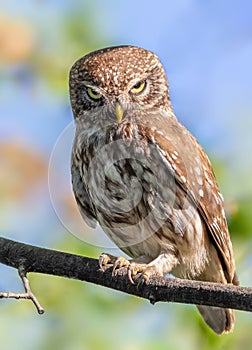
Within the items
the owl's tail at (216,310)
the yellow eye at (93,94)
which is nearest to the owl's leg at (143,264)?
the owl's tail at (216,310)

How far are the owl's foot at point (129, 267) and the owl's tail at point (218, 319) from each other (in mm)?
388

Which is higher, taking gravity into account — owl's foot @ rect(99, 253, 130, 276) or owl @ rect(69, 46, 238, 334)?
owl @ rect(69, 46, 238, 334)

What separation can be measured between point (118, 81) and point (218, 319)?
4.05 feet

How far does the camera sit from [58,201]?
394cm

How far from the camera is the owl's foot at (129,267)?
132 inches

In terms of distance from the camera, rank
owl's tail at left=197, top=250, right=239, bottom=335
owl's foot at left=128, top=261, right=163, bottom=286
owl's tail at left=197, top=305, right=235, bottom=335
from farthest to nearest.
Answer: owl's tail at left=197, top=250, right=239, bottom=335
owl's tail at left=197, top=305, right=235, bottom=335
owl's foot at left=128, top=261, right=163, bottom=286

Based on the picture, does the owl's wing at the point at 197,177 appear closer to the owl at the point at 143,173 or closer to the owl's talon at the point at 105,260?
the owl at the point at 143,173

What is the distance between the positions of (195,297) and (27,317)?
1027mm

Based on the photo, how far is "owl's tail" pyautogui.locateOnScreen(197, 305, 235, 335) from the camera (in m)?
3.84

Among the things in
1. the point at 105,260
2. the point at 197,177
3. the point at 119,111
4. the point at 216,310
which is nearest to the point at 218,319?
the point at 216,310

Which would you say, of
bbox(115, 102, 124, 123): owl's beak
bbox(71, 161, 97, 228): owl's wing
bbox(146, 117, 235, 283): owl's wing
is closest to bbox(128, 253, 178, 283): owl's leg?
bbox(146, 117, 235, 283): owl's wing

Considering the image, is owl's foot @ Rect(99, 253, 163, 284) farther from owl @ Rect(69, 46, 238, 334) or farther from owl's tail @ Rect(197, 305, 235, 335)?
owl's tail @ Rect(197, 305, 235, 335)

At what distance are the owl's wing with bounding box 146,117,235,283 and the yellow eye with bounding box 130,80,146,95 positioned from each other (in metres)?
0.19

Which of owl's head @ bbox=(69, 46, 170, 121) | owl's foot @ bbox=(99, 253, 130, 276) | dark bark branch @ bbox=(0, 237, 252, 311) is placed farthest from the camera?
owl's head @ bbox=(69, 46, 170, 121)
